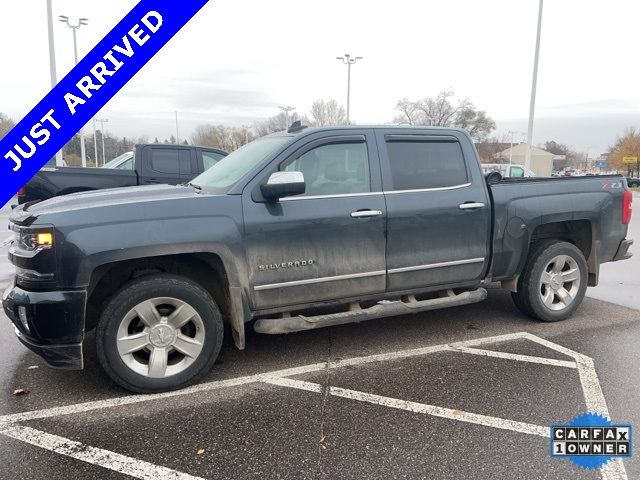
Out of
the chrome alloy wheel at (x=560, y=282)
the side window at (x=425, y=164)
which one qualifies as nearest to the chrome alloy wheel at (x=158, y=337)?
the side window at (x=425, y=164)

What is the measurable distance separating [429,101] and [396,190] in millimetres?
47878

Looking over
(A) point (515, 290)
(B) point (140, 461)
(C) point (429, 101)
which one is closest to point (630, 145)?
(C) point (429, 101)

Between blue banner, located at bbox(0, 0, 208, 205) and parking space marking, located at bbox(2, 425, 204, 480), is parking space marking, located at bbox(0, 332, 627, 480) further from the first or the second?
blue banner, located at bbox(0, 0, 208, 205)

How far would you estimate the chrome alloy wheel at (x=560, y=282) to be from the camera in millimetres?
4852

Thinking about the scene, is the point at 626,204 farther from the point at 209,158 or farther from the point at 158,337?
the point at 209,158

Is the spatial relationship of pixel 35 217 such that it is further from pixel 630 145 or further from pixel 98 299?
pixel 630 145

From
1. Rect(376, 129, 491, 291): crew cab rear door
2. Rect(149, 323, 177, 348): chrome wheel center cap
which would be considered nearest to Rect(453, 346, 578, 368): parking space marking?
Rect(376, 129, 491, 291): crew cab rear door

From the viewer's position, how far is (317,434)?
2.90 metres

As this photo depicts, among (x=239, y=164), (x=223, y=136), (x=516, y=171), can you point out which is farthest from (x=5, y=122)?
(x=239, y=164)

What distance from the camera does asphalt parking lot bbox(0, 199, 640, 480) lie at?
8.57 ft

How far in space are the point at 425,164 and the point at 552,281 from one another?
1.89 meters

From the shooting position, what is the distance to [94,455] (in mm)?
2695

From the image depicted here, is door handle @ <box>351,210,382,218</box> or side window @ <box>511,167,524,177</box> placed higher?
door handle @ <box>351,210,382,218</box>

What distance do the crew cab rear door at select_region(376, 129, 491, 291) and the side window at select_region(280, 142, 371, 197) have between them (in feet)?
0.66
